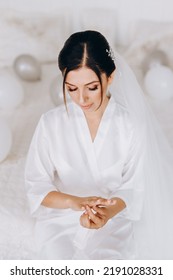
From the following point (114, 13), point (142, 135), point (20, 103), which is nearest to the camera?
point (142, 135)

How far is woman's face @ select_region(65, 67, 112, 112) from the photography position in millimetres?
1241

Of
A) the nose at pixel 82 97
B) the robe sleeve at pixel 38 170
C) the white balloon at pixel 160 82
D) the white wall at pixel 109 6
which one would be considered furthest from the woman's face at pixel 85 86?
the white wall at pixel 109 6

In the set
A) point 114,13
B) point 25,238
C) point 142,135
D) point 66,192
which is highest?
point 114,13

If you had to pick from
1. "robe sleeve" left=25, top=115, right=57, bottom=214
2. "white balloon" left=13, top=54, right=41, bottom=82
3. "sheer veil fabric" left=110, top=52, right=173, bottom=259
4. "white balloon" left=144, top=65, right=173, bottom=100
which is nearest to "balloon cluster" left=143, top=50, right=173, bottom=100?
"white balloon" left=144, top=65, right=173, bottom=100

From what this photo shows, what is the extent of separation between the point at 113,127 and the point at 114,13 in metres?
1.48

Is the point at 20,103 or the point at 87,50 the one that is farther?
the point at 20,103

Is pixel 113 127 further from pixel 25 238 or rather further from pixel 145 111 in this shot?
pixel 25 238

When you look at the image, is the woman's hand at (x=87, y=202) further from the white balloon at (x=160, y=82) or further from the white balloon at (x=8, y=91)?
the white balloon at (x=160, y=82)

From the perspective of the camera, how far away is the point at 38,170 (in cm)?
146

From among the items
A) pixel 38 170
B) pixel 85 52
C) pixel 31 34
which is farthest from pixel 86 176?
pixel 31 34

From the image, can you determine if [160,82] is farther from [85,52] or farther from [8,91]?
[85,52]

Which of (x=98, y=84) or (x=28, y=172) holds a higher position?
(x=98, y=84)

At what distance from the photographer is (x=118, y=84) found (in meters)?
1.47
